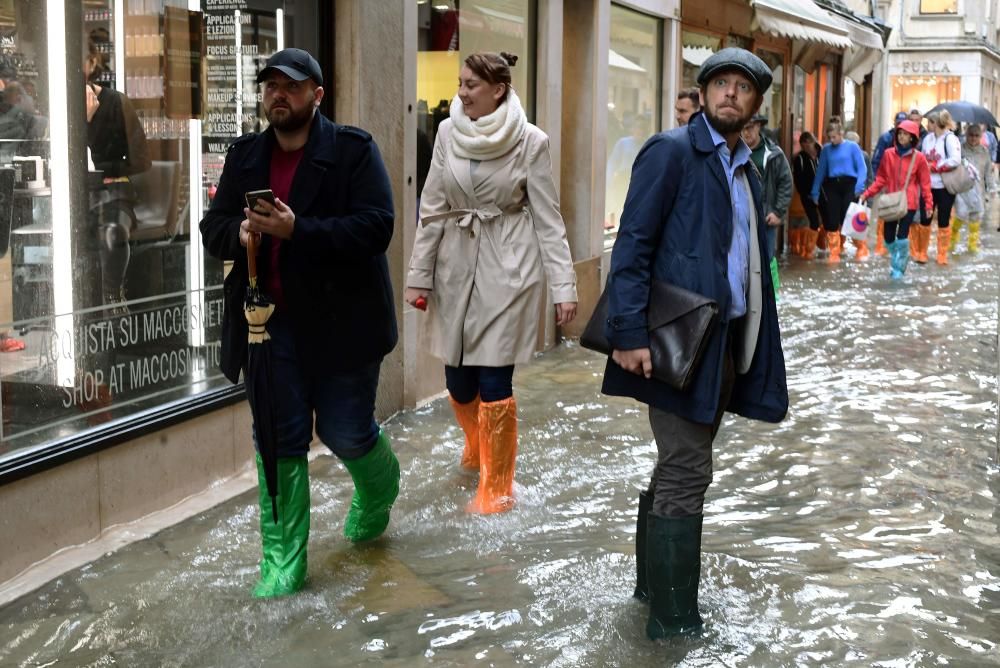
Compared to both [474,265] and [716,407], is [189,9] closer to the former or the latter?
[474,265]

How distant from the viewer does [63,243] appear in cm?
602

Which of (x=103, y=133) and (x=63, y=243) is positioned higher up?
(x=103, y=133)

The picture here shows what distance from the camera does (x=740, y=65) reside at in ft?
15.0

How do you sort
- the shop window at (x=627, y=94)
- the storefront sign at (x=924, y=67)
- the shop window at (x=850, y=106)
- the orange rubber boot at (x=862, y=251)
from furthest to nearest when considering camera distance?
1. the storefront sign at (x=924, y=67)
2. the shop window at (x=850, y=106)
3. the orange rubber boot at (x=862, y=251)
4. the shop window at (x=627, y=94)

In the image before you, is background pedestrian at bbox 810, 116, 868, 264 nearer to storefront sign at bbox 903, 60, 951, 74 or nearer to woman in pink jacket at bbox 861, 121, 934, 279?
woman in pink jacket at bbox 861, 121, 934, 279

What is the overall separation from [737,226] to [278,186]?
5.16 ft

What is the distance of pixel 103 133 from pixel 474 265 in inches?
64.9

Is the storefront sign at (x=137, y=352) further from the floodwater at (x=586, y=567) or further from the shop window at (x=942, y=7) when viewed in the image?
the shop window at (x=942, y=7)

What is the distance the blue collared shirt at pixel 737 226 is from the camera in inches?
183

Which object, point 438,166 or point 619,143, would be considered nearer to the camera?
point 438,166

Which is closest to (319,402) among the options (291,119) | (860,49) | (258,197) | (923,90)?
(258,197)

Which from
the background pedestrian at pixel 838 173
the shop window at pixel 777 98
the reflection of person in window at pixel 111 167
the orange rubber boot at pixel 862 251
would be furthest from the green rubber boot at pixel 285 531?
the shop window at pixel 777 98

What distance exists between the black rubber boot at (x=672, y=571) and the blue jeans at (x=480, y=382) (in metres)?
1.81

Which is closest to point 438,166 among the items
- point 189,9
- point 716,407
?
point 189,9
